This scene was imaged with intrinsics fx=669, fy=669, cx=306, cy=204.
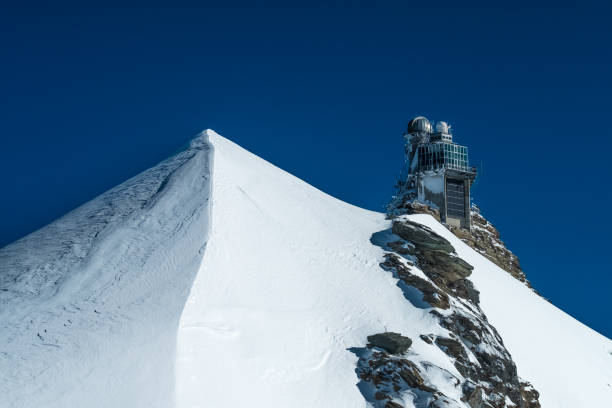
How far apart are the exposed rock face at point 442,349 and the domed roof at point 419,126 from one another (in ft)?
165

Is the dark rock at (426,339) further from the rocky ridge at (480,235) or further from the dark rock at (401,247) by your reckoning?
the rocky ridge at (480,235)

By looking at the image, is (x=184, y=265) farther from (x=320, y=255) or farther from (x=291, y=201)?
(x=291, y=201)

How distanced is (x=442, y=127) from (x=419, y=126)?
9.85 feet

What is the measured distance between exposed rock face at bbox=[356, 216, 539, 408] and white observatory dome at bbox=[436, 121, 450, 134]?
1943 inches

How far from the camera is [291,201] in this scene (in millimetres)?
36438

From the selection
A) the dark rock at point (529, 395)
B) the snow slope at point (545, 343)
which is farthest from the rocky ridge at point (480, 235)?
the dark rock at point (529, 395)

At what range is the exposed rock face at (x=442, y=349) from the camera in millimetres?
22641

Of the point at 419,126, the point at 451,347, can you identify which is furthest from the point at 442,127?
the point at 451,347

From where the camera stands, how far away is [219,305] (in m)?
23.5

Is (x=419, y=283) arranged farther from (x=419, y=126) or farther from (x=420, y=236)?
(x=419, y=126)

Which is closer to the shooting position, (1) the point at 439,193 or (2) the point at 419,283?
(2) the point at 419,283

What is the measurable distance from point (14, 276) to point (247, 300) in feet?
32.0

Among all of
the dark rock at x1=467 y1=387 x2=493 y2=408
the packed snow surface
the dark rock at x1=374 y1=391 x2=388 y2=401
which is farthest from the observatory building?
the dark rock at x1=374 y1=391 x2=388 y2=401

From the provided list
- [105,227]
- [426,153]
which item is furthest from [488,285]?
[426,153]
